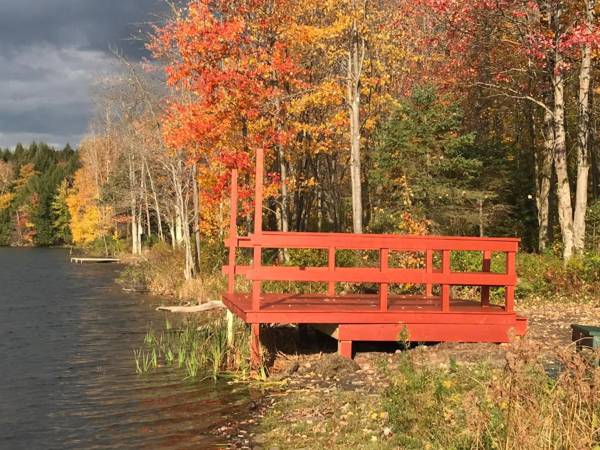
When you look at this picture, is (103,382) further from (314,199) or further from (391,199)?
(314,199)

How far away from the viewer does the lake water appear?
8039mm

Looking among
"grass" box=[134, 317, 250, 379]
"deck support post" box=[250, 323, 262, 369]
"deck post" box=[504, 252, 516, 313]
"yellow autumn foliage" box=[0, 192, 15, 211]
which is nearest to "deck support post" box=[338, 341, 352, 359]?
"deck support post" box=[250, 323, 262, 369]

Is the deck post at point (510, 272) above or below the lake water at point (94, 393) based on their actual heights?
above

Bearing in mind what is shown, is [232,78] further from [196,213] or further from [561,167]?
[561,167]

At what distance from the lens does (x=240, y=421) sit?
8.26 m

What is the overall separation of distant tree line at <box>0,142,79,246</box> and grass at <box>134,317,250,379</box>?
236 ft

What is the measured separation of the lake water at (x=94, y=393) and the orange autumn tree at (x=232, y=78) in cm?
571

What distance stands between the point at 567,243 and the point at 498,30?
6.66m

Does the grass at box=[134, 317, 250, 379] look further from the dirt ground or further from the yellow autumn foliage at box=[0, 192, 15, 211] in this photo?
the yellow autumn foliage at box=[0, 192, 15, 211]

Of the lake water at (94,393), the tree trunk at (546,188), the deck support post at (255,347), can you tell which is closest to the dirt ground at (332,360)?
the deck support post at (255,347)

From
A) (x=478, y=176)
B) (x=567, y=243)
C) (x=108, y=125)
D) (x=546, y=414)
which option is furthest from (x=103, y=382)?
(x=108, y=125)

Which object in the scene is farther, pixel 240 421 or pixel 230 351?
pixel 230 351

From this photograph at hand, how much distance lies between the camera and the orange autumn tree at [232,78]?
64.5ft

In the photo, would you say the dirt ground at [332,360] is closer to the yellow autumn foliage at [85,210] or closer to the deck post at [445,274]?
the deck post at [445,274]
